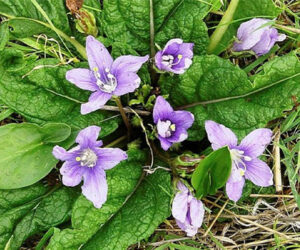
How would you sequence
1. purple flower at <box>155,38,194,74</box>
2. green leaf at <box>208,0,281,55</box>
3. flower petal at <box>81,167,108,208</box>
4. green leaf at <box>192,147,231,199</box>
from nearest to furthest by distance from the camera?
green leaf at <box>192,147,231,199</box>, flower petal at <box>81,167,108,208</box>, purple flower at <box>155,38,194,74</box>, green leaf at <box>208,0,281,55</box>

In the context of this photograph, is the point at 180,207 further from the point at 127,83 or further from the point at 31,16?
the point at 31,16

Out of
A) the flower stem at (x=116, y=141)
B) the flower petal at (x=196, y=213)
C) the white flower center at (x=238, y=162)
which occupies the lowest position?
the flower petal at (x=196, y=213)

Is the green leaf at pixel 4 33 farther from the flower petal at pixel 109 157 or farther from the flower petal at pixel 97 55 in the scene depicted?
the flower petal at pixel 109 157

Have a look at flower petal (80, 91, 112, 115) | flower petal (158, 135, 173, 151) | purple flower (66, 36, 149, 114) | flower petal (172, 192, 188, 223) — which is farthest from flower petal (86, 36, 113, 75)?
flower petal (172, 192, 188, 223)

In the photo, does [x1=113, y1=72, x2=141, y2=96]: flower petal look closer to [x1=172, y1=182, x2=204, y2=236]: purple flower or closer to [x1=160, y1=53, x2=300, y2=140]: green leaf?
[x1=160, y1=53, x2=300, y2=140]: green leaf

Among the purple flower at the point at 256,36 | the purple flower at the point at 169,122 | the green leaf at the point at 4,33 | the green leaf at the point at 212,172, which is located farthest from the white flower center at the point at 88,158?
the purple flower at the point at 256,36

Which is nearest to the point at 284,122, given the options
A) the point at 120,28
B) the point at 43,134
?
the point at 120,28
